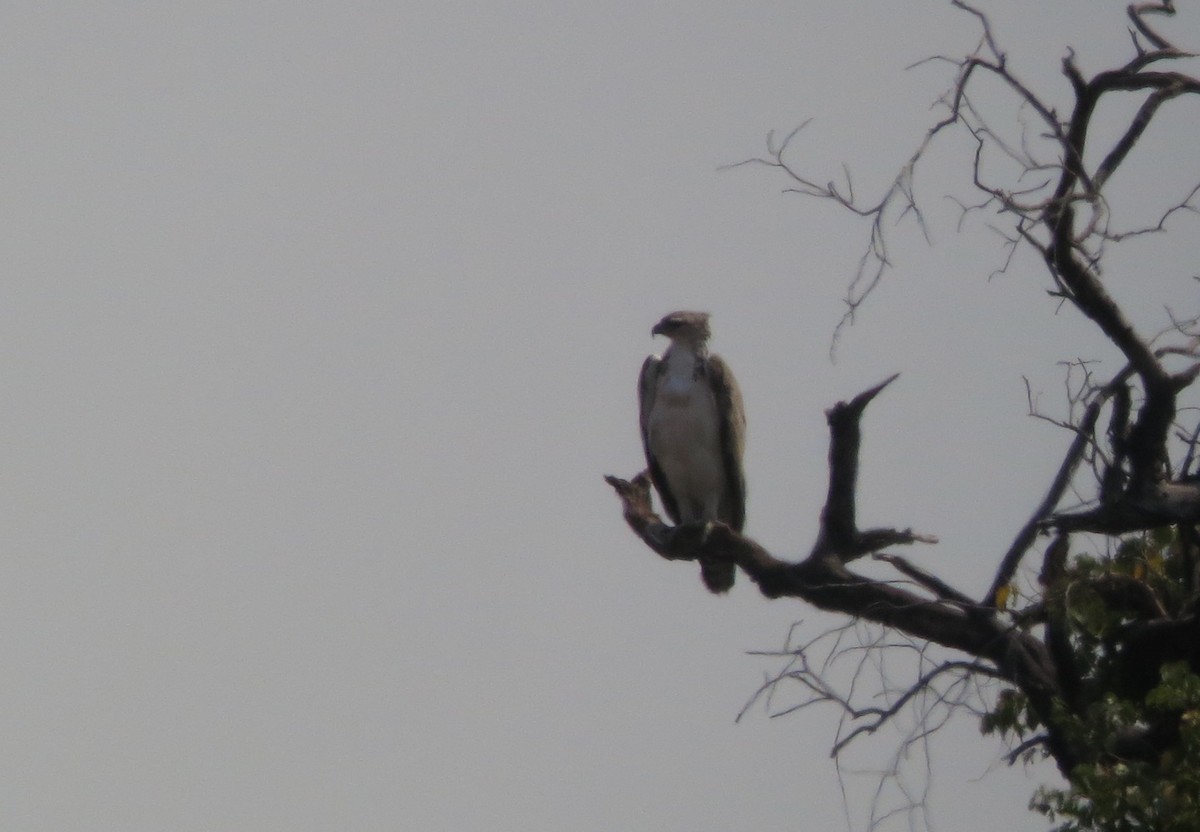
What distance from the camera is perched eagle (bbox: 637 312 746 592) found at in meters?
9.88

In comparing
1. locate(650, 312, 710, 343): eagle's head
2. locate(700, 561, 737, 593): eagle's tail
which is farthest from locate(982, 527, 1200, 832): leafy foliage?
locate(650, 312, 710, 343): eagle's head

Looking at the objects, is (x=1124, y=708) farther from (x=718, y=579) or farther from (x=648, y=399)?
(x=648, y=399)

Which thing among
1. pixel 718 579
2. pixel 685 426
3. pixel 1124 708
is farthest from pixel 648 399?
pixel 1124 708

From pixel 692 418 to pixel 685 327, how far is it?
0.52m

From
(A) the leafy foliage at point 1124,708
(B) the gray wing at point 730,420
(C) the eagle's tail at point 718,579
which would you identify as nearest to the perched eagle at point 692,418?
(B) the gray wing at point 730,420

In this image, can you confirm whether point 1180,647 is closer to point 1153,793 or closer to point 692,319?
point 1153,793

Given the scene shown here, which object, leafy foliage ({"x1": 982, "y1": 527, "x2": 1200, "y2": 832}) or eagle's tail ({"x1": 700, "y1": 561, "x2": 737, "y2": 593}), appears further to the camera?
eagle's tail ({"x1": 700, "y1": 561, "x2": 737, "y2": 593})

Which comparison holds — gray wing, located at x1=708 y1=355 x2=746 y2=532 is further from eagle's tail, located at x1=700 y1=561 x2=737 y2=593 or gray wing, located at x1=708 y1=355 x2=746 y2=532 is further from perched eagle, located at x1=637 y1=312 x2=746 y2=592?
eagle's tail, located at x1=700 y1=561 x2=737 y2=593

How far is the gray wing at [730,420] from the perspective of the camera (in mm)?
9867

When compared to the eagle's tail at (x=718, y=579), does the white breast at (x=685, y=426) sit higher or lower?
higher

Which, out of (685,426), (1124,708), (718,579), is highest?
(685,426)

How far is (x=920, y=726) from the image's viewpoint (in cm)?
699

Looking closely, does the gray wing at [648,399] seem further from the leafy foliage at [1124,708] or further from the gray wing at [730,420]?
the leafy foliage at [1124,708]

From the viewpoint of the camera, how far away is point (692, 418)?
9875mm
